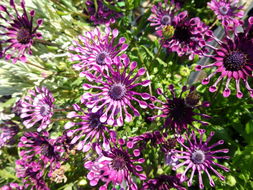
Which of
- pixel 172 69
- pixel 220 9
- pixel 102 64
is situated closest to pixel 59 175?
pixel 102 64

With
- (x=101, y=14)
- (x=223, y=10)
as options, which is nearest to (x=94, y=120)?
(x=101, y=14)

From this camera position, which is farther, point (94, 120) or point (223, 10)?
point (223, 10)

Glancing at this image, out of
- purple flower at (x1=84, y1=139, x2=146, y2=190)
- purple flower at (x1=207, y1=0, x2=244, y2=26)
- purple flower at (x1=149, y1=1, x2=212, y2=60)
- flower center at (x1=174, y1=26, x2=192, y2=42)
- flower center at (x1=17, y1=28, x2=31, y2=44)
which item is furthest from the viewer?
purple flower at (x1=207, y1=0, x2=244, y2=26)

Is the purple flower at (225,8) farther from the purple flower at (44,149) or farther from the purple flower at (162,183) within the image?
the purple flower at (44,149)

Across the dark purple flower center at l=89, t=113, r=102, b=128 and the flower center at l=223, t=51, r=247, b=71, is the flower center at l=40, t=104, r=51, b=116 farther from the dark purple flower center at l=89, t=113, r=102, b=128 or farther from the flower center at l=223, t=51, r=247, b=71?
the flower center at l=223, t=51, r=247, b=71

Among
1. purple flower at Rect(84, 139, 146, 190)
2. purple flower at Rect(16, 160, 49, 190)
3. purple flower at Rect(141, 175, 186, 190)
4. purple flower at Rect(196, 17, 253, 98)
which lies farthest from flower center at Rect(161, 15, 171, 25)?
purple flower at Rect(16, 160, 49, 190)

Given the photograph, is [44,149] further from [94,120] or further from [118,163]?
[118,163]
